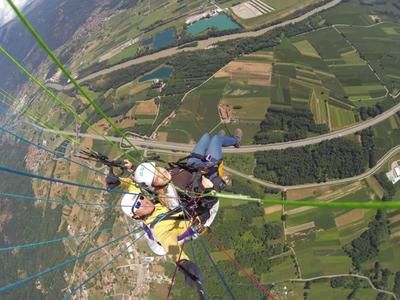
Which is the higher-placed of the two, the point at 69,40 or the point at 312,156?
the point at 69,40

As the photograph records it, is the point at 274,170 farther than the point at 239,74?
No

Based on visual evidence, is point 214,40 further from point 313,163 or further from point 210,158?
point 210,158

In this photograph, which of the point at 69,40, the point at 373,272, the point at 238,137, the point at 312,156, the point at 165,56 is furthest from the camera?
the point at 69,40

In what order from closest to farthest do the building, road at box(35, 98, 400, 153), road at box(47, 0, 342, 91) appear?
A: the building < road at box(35, 98, 400, 153) < road at box(47, 0, 342, 91)

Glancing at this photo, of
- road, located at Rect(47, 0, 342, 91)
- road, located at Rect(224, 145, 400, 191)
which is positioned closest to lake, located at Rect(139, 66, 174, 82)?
road, located at Rect(47, 0, 342, 91)

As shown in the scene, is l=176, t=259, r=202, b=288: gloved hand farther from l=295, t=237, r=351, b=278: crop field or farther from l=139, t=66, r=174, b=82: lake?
l=139, t=66, r=174, b=82: lake

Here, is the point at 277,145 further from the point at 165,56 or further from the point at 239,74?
the point at 165,56

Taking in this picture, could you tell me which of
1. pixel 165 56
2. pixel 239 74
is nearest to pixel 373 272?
→ pixel 239 74
